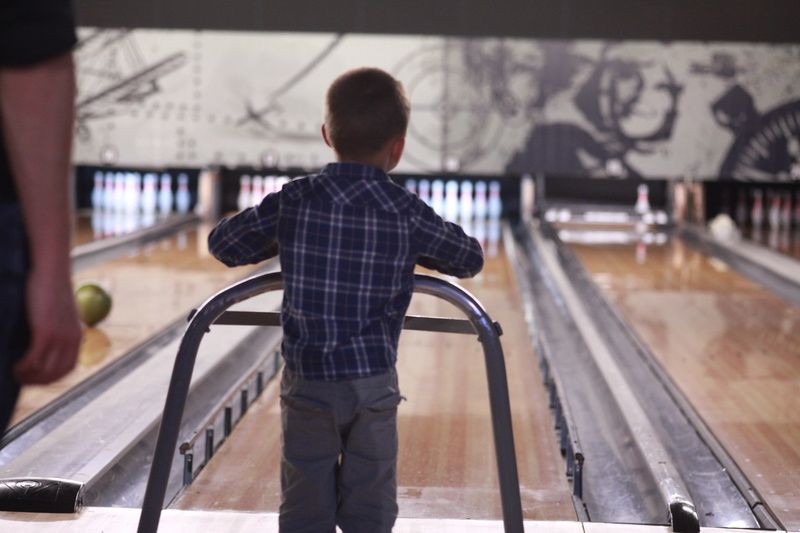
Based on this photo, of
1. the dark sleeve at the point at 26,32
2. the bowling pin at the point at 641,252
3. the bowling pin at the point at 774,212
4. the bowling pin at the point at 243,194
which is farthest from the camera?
the bowling pin at the point at 243,194

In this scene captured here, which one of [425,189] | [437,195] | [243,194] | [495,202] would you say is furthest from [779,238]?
[243,194]

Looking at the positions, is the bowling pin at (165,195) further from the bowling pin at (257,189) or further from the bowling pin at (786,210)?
the bowling pin at (786,210)

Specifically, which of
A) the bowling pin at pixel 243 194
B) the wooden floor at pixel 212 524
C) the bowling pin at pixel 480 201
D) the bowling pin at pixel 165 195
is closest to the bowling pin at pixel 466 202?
the bowling pin at pixel 480 201

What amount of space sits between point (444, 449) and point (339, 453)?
1115mm

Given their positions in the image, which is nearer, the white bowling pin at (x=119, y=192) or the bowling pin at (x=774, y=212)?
the bowling pin at (x=774, y=212)

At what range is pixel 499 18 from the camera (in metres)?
7.11

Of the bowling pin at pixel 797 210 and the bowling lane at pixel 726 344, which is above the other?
the bowling pin at pixel 797 210

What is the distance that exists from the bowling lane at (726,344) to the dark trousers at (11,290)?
1640 mm

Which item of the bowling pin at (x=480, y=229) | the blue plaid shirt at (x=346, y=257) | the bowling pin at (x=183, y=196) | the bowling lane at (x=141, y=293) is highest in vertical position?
the blue plaid shirt at (x=346, y=257)

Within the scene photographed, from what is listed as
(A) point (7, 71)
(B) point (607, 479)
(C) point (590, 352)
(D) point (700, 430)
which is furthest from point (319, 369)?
(C) point (590, 352)

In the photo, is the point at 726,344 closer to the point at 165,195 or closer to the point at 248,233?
the point at 248,233

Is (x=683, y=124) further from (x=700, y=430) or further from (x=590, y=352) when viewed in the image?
(x=700, y=430)

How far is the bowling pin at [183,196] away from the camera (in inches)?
305

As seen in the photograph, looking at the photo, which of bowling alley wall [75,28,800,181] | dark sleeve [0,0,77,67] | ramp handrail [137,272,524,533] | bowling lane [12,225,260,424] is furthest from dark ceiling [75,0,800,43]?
dark sleeve [0,0,77,67]
